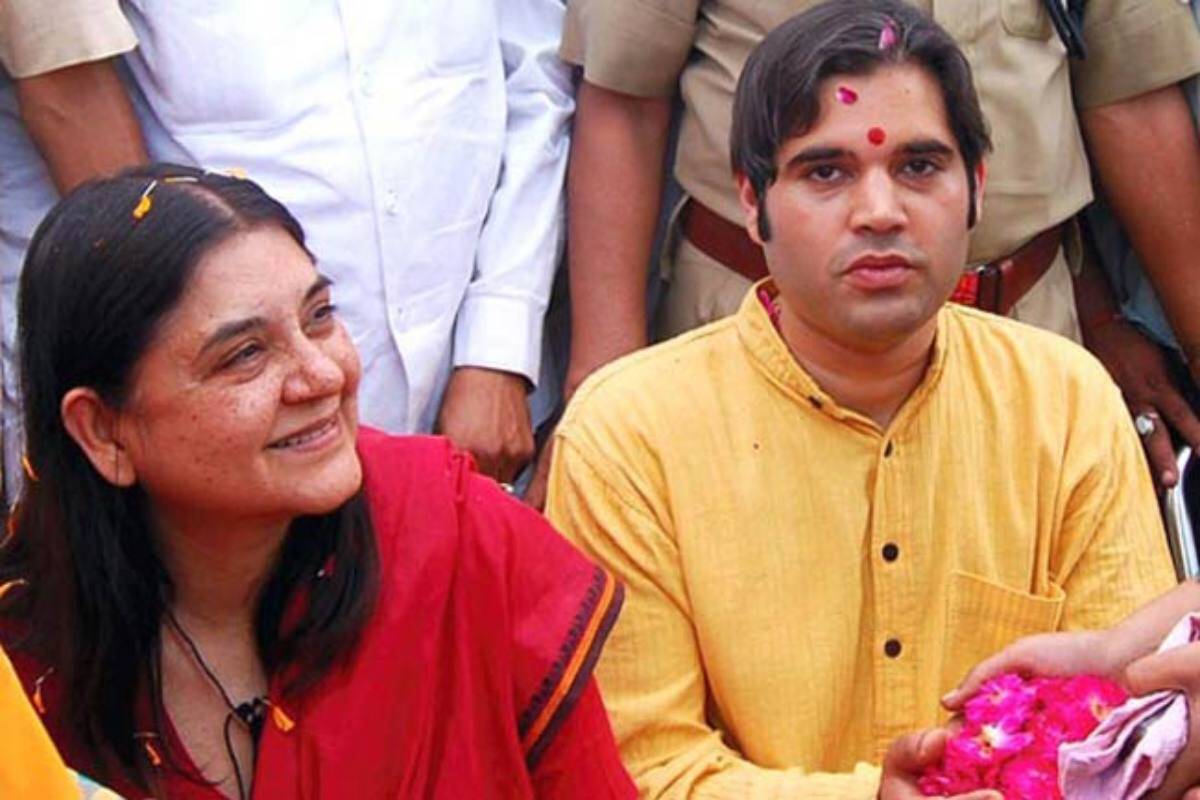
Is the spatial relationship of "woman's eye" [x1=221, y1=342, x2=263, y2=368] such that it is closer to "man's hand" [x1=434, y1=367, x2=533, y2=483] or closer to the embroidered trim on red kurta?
the embroidered trim on red kurta

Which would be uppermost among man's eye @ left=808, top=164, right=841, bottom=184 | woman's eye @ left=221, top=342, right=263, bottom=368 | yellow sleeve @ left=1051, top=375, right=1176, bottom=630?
man's eye @ left=808, top=164, right=841, bottom=184

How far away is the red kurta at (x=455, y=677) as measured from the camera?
9.93 ft

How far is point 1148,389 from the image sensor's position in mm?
4266

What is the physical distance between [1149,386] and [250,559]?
1.98 meters

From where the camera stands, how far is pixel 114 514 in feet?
9.89

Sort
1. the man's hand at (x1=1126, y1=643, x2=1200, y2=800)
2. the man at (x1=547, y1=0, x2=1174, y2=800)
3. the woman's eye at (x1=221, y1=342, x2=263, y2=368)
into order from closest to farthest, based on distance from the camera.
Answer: the man's hand at (x1=1126, y1=643, x2=1200, y2=800) → the woman's eye at (x1=221, y1=342, x2=263, y2=368) → the man at (x1=547, y1=0, x2=1174, y2=800)

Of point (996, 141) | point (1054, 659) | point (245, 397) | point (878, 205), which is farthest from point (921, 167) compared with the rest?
point (245, 397)

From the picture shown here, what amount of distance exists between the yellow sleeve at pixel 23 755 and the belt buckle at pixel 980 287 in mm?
2250

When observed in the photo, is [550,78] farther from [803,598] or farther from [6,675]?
[6,675]

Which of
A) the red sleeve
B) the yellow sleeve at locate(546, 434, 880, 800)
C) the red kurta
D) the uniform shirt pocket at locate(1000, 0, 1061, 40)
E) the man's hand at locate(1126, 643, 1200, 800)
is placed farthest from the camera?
the uniform shirt pocket at locate(1000, 0, 1061, 40)

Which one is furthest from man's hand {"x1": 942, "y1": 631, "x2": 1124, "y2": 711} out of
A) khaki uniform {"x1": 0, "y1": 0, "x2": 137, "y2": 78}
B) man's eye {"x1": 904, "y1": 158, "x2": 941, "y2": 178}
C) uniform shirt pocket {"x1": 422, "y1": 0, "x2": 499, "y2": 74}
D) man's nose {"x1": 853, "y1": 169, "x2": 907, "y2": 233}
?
khaki uniform {"x1": 0, "y1": 0, "x2": 137, "y2": 78}

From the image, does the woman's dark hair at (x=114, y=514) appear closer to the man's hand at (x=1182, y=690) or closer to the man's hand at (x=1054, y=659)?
the man's hand at (x=1054, y=659)

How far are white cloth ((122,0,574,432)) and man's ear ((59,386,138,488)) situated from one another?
0.99 m

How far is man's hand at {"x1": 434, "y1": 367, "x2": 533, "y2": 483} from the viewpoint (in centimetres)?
391
